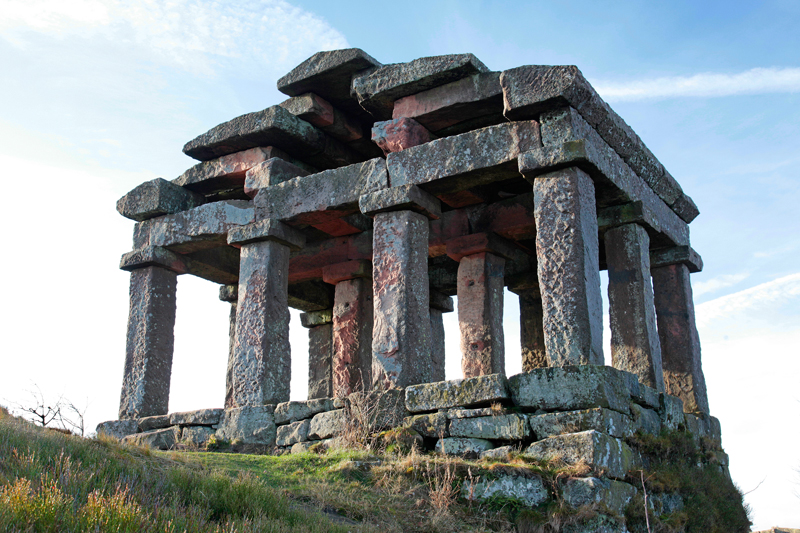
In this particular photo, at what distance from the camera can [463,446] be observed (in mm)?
7191

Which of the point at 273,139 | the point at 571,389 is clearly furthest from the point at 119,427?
the point at 571,389

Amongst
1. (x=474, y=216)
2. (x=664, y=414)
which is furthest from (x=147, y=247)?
(x=664, y=414)

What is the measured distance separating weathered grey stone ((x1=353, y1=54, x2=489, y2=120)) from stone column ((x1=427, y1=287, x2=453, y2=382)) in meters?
4.48

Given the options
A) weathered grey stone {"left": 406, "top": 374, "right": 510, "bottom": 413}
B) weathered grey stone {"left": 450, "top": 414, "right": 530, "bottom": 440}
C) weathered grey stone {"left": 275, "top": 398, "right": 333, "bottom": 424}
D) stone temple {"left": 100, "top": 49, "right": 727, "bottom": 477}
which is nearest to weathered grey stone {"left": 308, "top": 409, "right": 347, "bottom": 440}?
stone temple {"left": 100, "top": 49, "right": 727, "bottom": 477}

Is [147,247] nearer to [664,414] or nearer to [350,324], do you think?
[350,324]

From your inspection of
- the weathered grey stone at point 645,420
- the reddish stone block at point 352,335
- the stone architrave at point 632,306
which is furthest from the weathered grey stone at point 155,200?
the weathered grey stone at point 645,420

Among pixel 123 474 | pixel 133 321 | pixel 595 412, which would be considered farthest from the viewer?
pixel 133 321

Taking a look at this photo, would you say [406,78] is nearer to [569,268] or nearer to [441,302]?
[569,268]

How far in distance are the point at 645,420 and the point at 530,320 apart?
16.7 ft

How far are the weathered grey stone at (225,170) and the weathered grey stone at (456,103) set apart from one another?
7.42 ft

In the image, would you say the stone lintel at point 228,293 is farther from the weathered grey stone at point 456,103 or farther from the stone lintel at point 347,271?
the weathered grey stone at point 456,103

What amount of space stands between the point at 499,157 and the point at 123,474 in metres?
5.05

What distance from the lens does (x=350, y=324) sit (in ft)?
40.0

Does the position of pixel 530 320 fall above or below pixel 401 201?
below
